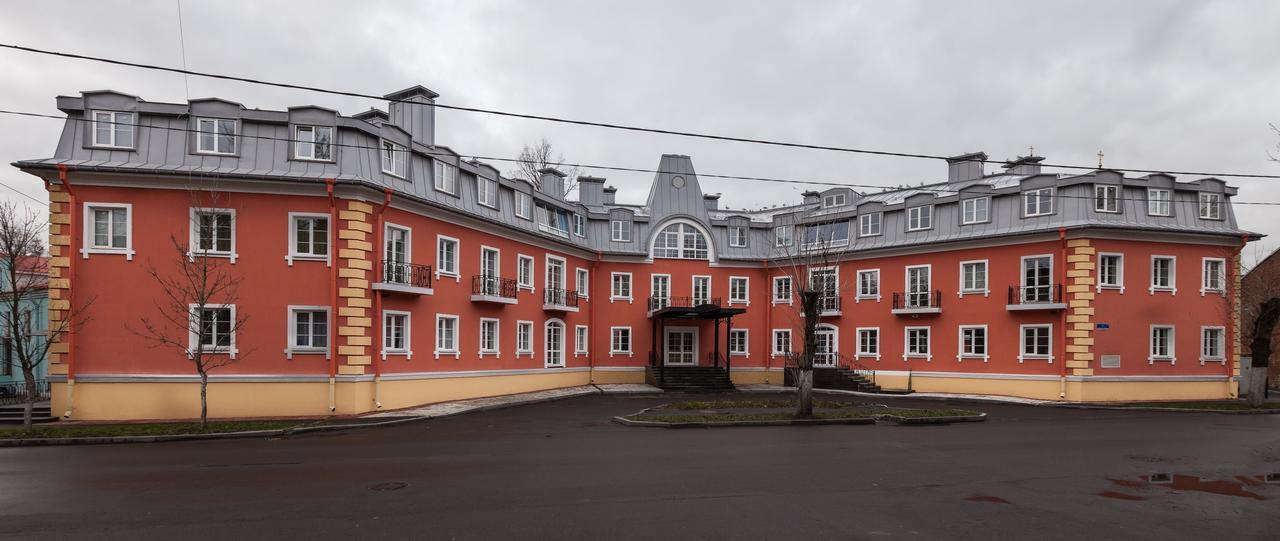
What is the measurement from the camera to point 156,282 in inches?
738

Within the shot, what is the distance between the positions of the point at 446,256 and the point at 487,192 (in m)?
3.44

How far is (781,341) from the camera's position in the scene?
3456 centimetres

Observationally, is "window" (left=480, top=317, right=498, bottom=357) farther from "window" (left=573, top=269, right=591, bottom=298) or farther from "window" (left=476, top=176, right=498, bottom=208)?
"window" (left=573, top=269, right=591, bottom=298)

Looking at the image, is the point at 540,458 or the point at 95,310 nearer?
the point at 540,458

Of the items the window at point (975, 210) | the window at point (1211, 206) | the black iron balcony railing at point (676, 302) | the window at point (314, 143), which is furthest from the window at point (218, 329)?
the window at point (1211, 206)

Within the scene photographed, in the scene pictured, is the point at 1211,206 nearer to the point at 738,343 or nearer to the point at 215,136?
the point at 738,343

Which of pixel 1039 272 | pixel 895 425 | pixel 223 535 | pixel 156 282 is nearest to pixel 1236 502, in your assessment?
pixel 895 425

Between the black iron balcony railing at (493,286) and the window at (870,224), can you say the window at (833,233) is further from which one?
the black iron balcony railing at (493,286)

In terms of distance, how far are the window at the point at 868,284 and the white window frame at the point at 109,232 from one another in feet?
89.2

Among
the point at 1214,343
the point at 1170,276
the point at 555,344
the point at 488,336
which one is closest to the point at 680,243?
the point at 555,344

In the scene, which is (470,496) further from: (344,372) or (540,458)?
(344,372)

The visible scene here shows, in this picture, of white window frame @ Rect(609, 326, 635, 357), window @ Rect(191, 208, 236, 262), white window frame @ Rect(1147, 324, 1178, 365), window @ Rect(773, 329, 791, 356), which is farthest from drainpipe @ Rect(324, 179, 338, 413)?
white window frame @ Rect(1147, 324, 1178, 365)

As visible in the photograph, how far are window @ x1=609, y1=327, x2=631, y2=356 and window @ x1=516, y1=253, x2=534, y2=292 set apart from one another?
19.4 feet

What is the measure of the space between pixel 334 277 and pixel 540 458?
10.2 m
